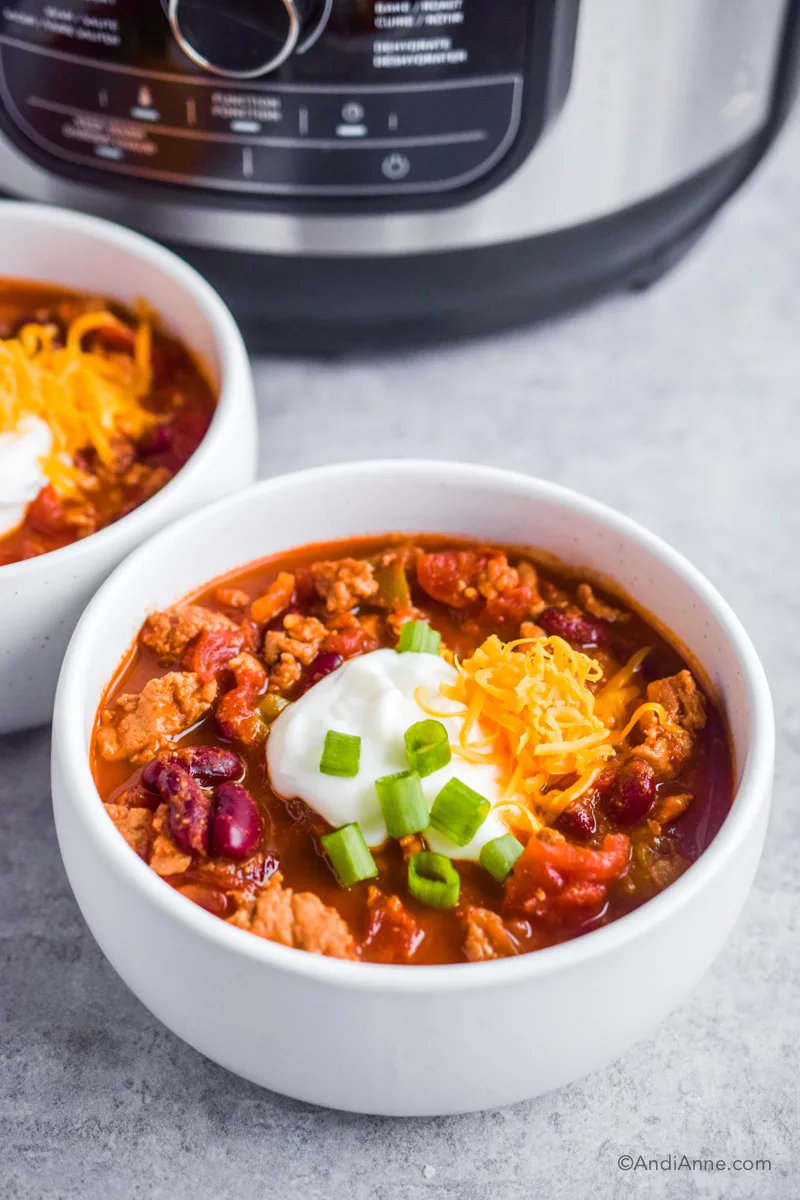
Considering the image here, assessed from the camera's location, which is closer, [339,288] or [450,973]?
[450,973]

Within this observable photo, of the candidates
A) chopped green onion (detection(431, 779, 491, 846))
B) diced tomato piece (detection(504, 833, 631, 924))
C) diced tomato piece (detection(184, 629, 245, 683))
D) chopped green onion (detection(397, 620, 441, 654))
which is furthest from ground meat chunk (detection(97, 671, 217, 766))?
diced tomato piece (detection(504, 833, 631, 924))

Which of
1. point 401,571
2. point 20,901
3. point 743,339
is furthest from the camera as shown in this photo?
point 743,339

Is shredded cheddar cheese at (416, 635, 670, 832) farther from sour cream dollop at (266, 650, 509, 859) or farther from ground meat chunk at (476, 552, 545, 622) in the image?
ground meat chunk at (476, 552, 545, 622)

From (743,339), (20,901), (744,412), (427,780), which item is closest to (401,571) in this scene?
(427,780)

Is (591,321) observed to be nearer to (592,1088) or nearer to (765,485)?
(765,485)

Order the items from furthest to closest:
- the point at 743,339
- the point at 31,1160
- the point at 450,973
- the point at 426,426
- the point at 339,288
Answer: the point at 743,339
the point at 426,426
the point at 339,288
the point at 31,1160
the point at 450,973

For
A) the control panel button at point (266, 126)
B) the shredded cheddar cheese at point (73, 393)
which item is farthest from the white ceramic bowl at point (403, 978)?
the control panel button at point (266, 126)

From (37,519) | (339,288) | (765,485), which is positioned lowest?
(765,485)
